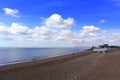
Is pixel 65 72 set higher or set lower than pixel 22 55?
lower

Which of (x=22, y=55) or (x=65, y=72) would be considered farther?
(x=22, y=55)

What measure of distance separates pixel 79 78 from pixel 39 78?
313cm

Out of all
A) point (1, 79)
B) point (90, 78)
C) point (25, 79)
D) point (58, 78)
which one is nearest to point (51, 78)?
point (58, 78)

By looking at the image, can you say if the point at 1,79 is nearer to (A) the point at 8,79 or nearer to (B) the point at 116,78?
(A) the point at 8,79

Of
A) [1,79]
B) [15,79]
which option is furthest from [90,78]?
[1,79]

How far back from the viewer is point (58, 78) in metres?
15.3

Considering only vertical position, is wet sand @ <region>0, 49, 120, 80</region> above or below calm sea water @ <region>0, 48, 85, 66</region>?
below

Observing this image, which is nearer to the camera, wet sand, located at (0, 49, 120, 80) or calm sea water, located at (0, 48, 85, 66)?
wet sand, located at (0, 49, 120, 80)

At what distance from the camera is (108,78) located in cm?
1484

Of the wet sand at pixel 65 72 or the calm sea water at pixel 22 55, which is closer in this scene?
the wet sand at pixel 65 72

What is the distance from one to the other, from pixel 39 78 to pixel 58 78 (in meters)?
1.56

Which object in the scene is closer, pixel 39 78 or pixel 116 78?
pixel 116 78

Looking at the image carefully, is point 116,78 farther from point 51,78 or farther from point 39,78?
point 39,78

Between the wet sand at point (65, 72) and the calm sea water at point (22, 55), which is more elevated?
the calm sea water at point (22, 55)
